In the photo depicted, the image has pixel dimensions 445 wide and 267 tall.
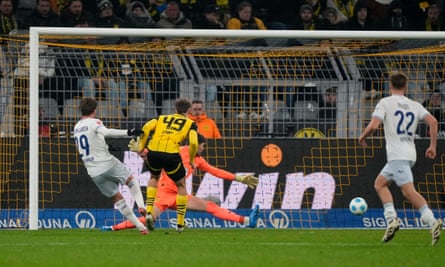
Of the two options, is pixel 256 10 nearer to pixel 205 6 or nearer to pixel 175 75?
pixel 205 6

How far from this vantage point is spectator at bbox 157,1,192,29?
22.7m

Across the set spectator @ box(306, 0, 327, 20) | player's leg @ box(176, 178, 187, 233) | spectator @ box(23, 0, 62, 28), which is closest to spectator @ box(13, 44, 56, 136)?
spectator @ box(23, 0, 62, 28)

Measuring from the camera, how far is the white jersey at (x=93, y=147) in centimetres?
1515

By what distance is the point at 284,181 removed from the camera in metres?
18.2

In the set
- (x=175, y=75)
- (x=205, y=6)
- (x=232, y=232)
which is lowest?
(x=232, y=232)

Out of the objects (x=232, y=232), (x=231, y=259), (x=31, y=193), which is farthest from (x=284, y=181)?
(x=231, y=259)

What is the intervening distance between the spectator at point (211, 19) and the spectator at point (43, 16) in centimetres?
292

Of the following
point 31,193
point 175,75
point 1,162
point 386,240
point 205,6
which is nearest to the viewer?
point 386,240

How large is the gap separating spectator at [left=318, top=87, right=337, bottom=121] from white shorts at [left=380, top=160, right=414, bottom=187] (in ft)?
19.7

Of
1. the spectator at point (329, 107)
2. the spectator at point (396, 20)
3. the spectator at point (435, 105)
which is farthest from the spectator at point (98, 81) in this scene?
the spectator at point (396, 20)

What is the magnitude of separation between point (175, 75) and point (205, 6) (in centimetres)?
450

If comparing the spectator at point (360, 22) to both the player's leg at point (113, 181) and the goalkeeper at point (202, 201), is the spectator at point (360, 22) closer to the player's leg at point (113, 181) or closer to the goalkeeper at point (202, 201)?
the goalkeeper at point (202, 201)

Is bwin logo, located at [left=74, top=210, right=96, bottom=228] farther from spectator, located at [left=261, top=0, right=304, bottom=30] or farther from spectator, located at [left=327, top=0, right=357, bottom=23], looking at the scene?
spectator, located at [left=327, top=0, right=357, bottom=23]

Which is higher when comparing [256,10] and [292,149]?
[256,10]
